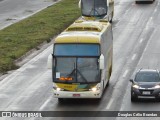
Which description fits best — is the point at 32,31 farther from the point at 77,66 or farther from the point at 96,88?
the point at 96,88

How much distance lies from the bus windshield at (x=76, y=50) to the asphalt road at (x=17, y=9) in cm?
2989

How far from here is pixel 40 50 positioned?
50.2 metres

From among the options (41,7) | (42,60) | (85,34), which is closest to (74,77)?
(85,34)

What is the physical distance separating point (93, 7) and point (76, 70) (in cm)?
3213

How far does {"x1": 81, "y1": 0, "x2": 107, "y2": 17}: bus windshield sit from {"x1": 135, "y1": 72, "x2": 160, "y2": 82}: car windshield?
30024 millimetres

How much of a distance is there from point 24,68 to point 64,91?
11854 millimetres

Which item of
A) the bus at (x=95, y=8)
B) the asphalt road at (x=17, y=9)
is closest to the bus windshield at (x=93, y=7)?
the bus at (x=95, y=8)

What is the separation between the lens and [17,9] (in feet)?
252

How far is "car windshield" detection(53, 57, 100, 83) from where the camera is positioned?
104 feet

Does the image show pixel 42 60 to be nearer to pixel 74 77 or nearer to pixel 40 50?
pixel 40 50

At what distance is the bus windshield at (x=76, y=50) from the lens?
32.1 metres

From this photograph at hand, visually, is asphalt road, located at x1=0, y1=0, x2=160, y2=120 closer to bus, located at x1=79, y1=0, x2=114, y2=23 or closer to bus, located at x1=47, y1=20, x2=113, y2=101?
bus, located at x1=47, y1=20, x2=113, y2=101

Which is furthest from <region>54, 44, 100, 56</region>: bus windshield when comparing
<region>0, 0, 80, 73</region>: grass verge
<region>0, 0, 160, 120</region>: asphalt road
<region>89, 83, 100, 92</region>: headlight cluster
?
<region>0, 0, 80, 73</region>: grass verge

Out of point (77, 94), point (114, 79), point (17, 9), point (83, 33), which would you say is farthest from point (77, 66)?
point (17, 9)
